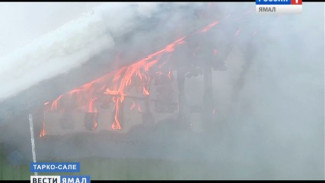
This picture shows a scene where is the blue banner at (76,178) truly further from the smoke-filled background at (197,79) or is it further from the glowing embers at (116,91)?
the glowing embers at (116,91)

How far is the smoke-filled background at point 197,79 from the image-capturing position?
664cm

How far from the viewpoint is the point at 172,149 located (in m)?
7.29

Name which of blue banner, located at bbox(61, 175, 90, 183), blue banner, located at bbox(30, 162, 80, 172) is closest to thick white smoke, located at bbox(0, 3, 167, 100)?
blue banner, located at bbox(30, 162, 80, 172)

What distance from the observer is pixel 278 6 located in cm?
648

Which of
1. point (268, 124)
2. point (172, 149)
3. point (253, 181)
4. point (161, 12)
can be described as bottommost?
point (253, 181)

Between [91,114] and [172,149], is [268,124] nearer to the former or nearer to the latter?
[172,149]

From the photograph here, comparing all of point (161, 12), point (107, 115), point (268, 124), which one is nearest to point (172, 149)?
point (107, 115)

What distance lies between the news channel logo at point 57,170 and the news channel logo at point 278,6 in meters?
4.51

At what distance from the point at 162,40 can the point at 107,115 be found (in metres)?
1.86

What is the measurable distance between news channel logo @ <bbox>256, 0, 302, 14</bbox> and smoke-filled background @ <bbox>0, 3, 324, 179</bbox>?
15.5 inches

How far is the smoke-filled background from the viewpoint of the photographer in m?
6.64
